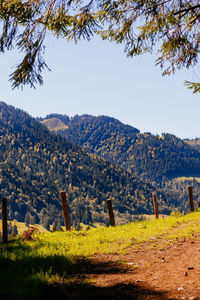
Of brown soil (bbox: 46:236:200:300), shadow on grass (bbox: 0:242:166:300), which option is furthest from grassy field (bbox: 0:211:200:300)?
brown soil (bbox: 46:236:200:300)

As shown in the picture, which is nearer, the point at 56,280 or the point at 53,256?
the point at 56,280

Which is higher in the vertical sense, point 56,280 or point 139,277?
point 56,280

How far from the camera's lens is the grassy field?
6203 millimetres

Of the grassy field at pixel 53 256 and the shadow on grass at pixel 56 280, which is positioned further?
the grassy field at pixel 53 256

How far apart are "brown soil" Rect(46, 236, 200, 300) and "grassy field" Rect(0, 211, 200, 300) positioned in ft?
1.22

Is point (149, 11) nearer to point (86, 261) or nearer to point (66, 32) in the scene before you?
point (66, 32)

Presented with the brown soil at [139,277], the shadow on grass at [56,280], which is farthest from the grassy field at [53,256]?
the brown soil at [139,277]

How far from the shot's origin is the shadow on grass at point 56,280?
5855mm

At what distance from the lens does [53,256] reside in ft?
29.0

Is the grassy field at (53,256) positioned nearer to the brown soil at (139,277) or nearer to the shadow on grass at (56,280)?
the shadow on grass at (56,280)

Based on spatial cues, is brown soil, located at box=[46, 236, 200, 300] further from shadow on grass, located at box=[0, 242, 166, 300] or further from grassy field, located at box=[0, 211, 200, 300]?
grassy field, located at box=[0, 211, 200, 300]

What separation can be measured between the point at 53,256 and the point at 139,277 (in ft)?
10.2

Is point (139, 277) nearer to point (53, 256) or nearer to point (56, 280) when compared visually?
point (56, 280)

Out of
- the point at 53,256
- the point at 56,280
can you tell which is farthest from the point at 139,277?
the point at 53,256
